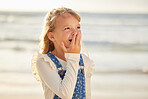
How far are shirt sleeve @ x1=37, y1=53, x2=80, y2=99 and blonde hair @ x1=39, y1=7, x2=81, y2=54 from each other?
0.20 metres

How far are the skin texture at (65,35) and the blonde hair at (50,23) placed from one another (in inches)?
0.9

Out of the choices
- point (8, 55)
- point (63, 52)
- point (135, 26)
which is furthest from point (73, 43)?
point (135, 26)

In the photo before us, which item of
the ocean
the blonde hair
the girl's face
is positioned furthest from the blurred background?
the girl's face

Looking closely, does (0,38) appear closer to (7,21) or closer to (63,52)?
(7,21)

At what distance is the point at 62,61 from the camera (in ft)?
6.72

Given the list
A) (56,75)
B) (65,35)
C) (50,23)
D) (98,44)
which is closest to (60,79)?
(56,75)

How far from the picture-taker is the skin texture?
1.95m

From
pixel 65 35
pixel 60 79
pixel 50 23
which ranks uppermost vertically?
pixel 50 23

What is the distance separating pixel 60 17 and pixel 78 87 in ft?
1.51

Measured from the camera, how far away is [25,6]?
13234mm

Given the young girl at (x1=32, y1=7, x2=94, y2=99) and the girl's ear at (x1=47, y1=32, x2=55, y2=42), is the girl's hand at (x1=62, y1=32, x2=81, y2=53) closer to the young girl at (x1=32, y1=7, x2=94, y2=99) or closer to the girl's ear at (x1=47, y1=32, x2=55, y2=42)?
the young girl at (x1=32, y1=7, x2=94, y2=99)

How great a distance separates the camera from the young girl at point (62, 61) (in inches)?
74.4

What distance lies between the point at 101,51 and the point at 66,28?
5.97m

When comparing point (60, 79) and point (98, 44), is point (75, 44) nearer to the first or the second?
point (60, 79)
